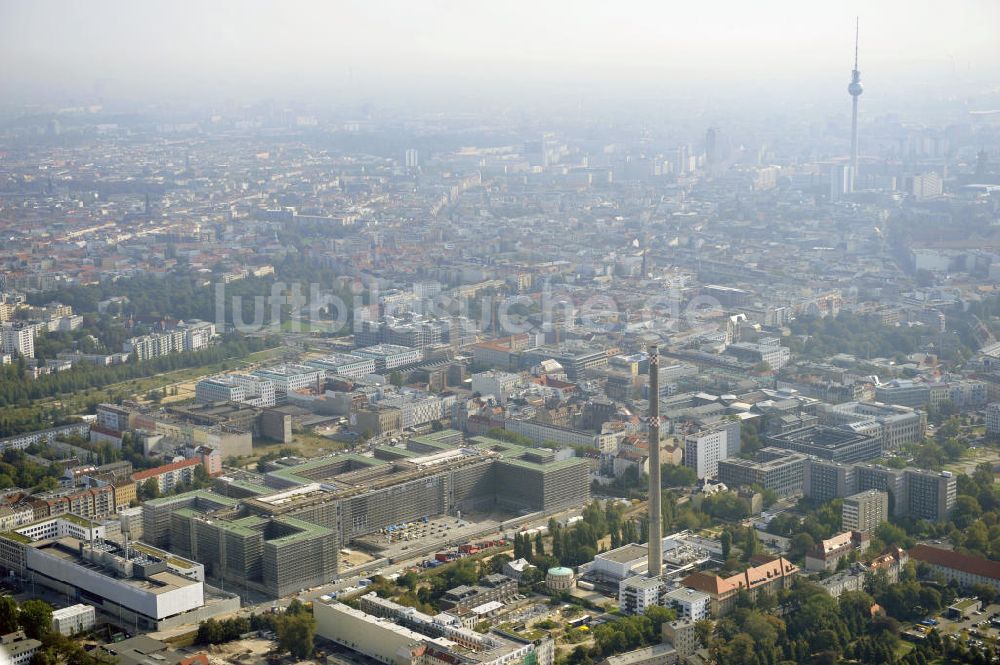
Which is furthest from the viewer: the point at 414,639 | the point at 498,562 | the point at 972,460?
the point at 972,460

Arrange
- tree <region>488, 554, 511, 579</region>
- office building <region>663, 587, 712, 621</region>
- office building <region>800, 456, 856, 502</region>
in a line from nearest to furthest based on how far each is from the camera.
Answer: office building <region>663, 587, 712, 621</region> → tree <region>488, 554, 511, 579</region> → office building <region>800, 456, 856, 502</region>

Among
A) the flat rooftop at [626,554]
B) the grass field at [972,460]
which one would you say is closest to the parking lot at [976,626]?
the flat rooftop at [626,554]

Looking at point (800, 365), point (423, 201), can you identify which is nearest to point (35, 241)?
point (423, 201)

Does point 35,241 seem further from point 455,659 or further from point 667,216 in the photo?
point 455,659

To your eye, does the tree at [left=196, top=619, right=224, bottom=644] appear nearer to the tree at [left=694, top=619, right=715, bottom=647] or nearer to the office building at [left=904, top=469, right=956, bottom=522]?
the tree at [left=694, top=619, right=715, bottom=647]

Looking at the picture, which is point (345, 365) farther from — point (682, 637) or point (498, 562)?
point (682, 637)

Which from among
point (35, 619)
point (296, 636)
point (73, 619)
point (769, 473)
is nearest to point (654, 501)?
point (769, 473)

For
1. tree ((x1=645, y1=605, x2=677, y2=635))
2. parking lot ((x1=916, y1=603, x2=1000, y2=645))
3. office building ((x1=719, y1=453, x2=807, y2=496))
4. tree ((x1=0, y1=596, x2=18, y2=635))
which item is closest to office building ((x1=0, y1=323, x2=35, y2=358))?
tree ((x1=0, y1=596, x2=18, y2=635))
